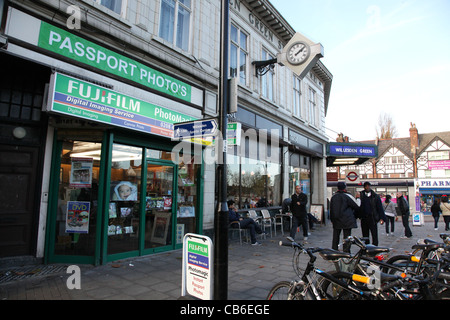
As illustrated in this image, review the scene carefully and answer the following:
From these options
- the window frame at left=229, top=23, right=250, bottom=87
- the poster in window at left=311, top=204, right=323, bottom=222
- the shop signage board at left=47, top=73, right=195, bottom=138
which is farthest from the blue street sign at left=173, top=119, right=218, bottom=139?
the poster in window at left=311, top=204, right=323, bottom=222

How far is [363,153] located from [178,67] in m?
14.2

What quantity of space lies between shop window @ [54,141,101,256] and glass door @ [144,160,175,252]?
1.34 metres

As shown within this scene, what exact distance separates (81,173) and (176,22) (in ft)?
16.3

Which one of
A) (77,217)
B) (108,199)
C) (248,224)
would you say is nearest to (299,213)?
(248,224)

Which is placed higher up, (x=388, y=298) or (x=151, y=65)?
(x=151, y=65)

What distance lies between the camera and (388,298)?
104 inches

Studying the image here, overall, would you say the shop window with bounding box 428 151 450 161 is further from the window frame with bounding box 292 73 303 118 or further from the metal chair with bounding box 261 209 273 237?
the metal chair with bounding box 261 209 273 237

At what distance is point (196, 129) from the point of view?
14.4 ft

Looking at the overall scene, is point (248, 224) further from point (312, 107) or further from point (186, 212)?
point (312, 107)

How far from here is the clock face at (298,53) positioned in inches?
395

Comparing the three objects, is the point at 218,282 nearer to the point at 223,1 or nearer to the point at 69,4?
the point at 223,1

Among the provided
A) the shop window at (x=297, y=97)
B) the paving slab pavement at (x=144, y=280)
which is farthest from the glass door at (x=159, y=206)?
the shop window at (x=297, y=97)

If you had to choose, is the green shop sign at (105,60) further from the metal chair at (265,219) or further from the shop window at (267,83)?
the metal chair at (265,219)
